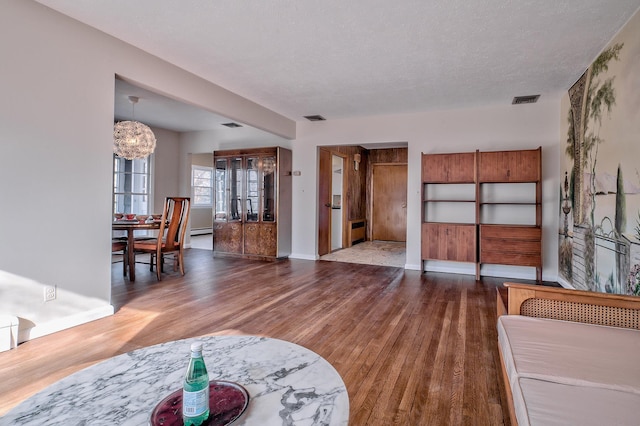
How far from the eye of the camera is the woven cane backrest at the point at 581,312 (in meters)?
1.91

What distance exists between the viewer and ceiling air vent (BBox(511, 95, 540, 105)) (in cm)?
465

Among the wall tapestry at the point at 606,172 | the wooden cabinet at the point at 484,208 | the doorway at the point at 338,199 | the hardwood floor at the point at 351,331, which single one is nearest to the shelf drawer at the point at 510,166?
the wooden cabinet at the point at 484,208

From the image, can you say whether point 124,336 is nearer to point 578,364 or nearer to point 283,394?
point 283,394

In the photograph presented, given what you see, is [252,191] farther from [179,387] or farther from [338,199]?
[179,387]

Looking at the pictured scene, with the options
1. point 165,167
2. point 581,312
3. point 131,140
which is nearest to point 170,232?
point 131,140

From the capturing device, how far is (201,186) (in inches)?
378

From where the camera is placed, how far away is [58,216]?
2766 mm

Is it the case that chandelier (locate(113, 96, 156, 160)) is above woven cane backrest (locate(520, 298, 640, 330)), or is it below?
above

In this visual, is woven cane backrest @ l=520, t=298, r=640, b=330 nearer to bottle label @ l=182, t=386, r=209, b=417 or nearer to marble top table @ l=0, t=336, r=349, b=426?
marble top table @ l=0, t=336, r=349, b=426

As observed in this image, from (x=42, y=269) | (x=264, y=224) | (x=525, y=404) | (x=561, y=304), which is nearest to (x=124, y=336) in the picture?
(x=42, y=269)

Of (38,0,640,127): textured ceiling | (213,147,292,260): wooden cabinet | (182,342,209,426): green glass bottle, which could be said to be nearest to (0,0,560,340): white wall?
(38,0,640,127): textured ceiling

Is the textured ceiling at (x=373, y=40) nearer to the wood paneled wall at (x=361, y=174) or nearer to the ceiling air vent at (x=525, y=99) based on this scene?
the ceiling air vent at (x=525, y=99)

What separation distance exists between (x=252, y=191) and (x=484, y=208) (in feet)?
12.7

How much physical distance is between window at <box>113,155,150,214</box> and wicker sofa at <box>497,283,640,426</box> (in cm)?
696
